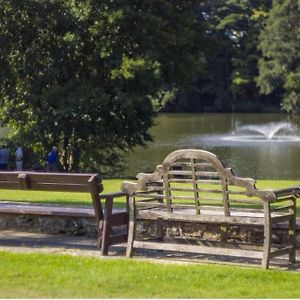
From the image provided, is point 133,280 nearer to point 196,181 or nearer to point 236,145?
point 196,181

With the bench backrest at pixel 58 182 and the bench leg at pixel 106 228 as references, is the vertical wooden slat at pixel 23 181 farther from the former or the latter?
the bench leg at pixel 106 228

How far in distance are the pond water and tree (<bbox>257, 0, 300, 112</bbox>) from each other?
6.22 m

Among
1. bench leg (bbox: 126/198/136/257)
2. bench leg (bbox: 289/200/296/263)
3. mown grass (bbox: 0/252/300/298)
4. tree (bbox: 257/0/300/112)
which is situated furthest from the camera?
tree (bbox: 257/0/300/112)

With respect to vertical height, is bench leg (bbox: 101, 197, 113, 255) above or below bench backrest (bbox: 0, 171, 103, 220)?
below

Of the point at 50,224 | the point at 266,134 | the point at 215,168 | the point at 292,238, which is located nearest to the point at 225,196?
the point at 215,168

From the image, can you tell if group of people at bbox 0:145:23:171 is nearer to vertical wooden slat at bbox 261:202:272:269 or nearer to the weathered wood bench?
the weathered wood bench

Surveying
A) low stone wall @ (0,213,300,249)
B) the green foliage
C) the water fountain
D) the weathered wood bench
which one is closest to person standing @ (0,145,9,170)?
low stone wall @ (0,213,300,249)

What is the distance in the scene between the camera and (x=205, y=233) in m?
9.86

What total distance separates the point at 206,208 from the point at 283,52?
71777 mm

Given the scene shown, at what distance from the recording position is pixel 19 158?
91.5ft

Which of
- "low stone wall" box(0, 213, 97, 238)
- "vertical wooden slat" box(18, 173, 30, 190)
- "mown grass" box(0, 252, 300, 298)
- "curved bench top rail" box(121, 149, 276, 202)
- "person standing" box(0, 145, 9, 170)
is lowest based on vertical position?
"person standing" box(0, 145, 9, 170)

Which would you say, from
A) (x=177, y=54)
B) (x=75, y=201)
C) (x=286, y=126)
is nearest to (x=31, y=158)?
(x=177, y=54)

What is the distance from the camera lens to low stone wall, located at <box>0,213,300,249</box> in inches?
374

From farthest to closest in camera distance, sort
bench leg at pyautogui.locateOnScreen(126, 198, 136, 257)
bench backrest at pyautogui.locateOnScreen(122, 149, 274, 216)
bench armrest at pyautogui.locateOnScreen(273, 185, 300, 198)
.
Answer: bench leg at pyautogui.locateOnScreen(126, 198, 136, 257)
bench backrest at pyautogui.locateOnScreen(122, 149, 274, 216)
bench armrest at pyautogui.locateOnScreen(273, 185, 300, 198)
